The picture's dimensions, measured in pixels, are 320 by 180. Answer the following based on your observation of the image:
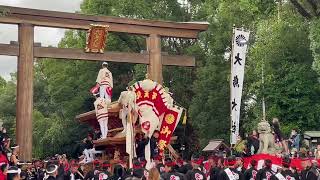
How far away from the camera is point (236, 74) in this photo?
19750mm

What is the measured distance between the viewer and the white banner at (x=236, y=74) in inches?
763

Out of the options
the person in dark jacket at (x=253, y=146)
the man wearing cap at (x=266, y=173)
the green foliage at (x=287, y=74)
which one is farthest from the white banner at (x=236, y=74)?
the man wearing cap at (x=266, y=173)

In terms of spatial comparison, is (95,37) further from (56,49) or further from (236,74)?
(236,74)

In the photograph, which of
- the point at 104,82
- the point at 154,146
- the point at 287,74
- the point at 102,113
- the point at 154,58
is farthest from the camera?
the point at 287,74

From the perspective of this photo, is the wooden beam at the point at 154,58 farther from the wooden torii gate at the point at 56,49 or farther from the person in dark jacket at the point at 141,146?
the person in dark jacket at the point at 141,146

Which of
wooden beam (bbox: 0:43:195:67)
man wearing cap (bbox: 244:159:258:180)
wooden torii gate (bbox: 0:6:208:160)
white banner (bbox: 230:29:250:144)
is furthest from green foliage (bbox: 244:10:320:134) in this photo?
man wearing cap (bbox: 244:159:258:180)

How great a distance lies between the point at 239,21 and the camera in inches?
1102

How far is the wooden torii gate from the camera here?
18594 mm

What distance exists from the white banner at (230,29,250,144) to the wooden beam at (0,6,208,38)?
2.42m

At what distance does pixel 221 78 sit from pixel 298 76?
514 centimetres

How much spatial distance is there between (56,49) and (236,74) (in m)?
6.37

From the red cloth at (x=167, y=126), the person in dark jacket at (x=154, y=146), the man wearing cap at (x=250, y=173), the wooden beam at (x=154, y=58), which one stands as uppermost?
the wooden beam at (x=154, y=58)

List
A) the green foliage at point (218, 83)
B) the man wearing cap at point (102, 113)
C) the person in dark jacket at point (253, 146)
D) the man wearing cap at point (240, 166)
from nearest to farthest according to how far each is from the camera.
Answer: the man wearing cap at point (240, 166) < the person in dark jacket at point (253, 146) < the man wearing cap at point (102, 113) < the green foliage at point (218, 83)

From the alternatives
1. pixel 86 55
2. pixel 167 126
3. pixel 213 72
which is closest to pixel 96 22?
pixel 86 55
